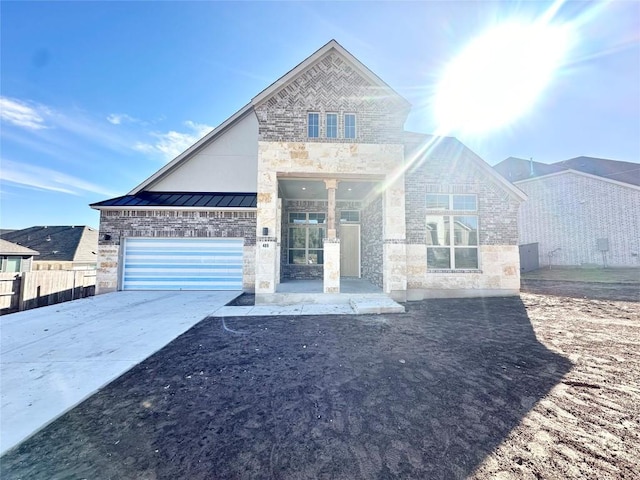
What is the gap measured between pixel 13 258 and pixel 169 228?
41.4 feet

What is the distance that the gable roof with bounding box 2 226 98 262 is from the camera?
22.8 m

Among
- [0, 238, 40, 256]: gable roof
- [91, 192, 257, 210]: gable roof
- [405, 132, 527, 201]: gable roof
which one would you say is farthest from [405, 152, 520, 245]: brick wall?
[0, 238, 40, 256]: gable roof

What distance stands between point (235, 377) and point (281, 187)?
24.5 feet

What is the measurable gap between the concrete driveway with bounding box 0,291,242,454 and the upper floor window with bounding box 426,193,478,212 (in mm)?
8066

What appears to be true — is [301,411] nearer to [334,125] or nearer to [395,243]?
[395,243]

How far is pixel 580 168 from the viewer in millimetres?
19984

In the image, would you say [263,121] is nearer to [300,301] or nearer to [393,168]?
[393,168]

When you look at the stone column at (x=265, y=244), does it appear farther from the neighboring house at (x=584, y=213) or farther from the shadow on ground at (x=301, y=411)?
the neighboring house at (x=584, y=213)

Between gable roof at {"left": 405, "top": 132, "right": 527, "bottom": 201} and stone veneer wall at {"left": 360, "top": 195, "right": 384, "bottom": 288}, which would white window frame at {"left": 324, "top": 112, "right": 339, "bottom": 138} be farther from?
gable roof at {"left": 405, "top": 132, "right": 527, "bottom": 201}

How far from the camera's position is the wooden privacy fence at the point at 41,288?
7.31 meters

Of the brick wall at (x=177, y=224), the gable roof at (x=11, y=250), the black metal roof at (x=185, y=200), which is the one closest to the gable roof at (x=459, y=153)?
the black metal roof at (x=185, y=200)

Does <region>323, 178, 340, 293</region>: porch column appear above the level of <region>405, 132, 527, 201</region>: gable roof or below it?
below

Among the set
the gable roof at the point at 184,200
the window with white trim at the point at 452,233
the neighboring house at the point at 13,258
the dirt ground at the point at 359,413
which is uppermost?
the gable roof at the point at 184,200

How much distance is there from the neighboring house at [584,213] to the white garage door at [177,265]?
75.8 feet
